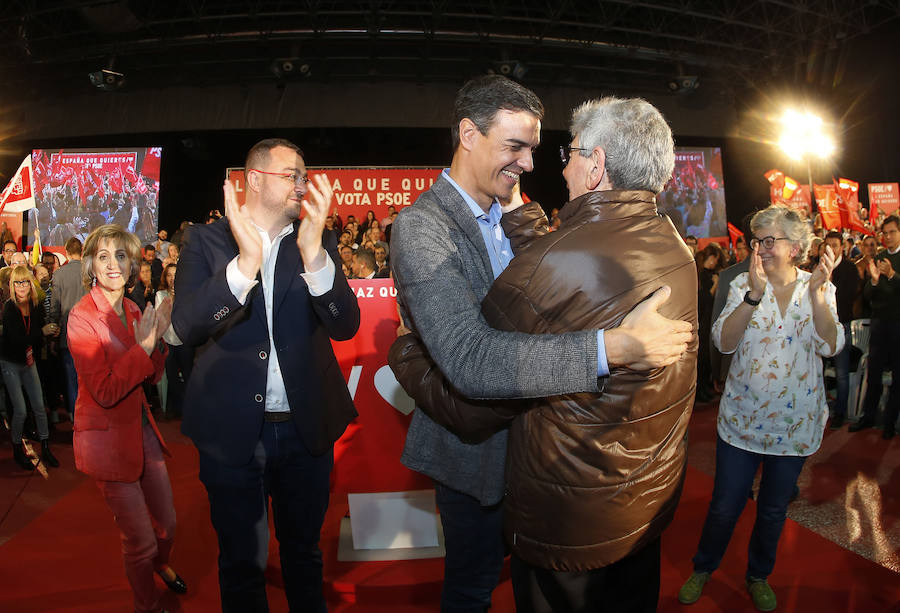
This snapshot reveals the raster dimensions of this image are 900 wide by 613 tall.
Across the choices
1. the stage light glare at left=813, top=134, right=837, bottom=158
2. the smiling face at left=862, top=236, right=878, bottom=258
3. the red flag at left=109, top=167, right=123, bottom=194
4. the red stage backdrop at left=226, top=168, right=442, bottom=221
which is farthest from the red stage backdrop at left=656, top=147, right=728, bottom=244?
the red flag at left=109, top=167, right=123, bottom=194

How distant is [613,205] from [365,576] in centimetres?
232

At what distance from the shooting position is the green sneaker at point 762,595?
2.53 metres

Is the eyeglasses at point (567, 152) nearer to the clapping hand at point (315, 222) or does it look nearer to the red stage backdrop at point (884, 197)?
the clapping hand at point (315, 222)

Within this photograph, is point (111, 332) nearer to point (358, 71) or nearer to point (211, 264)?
point (211, 264)

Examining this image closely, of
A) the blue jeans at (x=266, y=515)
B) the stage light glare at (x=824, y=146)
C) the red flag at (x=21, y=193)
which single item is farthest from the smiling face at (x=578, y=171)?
the stage light glare at (x=824, y=146)

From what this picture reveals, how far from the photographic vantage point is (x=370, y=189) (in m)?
11.7

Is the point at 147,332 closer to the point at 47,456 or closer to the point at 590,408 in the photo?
the point at 590,408

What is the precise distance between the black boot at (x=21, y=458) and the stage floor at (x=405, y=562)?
0.31 meters

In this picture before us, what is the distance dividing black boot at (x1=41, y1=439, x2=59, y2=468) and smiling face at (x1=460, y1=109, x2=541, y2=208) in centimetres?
481

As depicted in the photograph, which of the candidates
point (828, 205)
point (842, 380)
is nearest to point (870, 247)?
point (842, 380)

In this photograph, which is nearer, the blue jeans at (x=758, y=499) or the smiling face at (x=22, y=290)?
the blue jeans at (x=758, y=499)

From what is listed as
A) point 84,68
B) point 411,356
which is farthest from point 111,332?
point 84,68

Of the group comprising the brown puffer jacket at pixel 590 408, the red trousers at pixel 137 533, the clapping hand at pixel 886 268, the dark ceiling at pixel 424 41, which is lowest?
the red trousers at pixel 137 533

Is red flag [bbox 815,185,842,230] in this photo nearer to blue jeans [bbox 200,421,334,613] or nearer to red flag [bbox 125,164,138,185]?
blue jeans [bbox 200,421,334,613]
